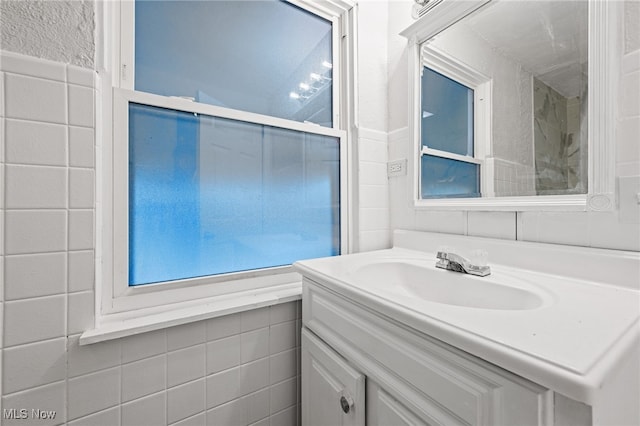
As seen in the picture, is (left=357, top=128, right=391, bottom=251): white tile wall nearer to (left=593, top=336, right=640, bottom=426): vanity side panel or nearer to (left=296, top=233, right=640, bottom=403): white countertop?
(left=296, top=233, right=640, bottom=403): white countertop

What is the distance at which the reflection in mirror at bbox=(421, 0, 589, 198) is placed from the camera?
0.72 meters

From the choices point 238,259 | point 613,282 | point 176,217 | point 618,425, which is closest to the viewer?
point 618,425

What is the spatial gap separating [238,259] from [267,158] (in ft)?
1.33

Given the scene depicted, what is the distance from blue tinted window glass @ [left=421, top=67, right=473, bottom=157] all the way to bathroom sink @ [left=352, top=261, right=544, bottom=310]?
482mm

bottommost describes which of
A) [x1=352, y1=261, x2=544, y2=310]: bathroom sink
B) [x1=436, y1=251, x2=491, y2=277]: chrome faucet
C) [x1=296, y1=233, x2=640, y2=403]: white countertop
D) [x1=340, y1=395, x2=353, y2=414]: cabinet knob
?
[x1=340, y1=395, x2=353, y2=414]: cabinet knob

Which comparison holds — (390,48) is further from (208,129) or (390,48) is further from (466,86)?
(208,129)

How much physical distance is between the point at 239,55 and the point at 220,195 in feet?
1.80

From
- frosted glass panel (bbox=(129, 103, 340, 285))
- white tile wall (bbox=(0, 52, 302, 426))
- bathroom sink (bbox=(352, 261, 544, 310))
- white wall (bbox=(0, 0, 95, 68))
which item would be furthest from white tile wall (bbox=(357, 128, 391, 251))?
white wall (bbox=(0, 0, 95, 68))

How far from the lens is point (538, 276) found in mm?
724

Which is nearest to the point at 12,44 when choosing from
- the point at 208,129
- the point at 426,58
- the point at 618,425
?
the point at 208,129

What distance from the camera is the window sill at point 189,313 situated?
710 millimetres

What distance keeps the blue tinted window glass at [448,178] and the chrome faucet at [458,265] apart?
29 cm

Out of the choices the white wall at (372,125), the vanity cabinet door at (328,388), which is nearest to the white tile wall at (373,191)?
the white wall at (372,125)

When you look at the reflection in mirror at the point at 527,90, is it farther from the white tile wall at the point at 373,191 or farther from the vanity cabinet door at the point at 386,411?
the vanity cabinet door at the point at 386,411
